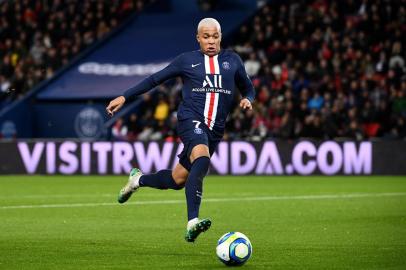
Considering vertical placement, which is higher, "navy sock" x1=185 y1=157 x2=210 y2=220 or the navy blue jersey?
the navy blue jersey

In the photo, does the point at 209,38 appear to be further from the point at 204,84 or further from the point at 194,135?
the point at 194,135

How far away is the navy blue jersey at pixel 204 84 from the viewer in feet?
33.1

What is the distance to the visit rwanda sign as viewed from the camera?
2417 cm

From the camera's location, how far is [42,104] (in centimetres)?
3133

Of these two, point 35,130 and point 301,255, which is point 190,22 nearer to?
point 35,130

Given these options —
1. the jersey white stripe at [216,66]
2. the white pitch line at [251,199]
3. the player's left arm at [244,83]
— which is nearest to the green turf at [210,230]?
the white pitch line at [251,199]

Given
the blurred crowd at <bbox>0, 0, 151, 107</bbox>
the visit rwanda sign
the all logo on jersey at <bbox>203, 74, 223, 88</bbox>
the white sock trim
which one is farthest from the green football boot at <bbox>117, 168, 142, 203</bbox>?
the blurred crowd at <bbox>0, 0, 151, 107</bbox>

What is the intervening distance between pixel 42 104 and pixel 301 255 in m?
22.8

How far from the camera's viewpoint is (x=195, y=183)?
31.8ft

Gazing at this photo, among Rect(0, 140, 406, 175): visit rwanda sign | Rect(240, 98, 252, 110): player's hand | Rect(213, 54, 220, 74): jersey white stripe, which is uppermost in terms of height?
Rect(213, 54, 220, 74): jersey white stripe

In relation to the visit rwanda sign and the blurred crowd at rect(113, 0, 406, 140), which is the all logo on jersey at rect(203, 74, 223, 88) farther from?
the blurred crowd at rect(113, 0, 406, 140)

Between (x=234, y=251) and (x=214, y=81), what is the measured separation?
2.18 meters

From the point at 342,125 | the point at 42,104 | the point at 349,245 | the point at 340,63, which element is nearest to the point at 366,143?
the point at 342,125

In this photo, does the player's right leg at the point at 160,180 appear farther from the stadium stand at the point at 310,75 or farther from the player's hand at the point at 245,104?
the stadium stand at the point at 310,75
